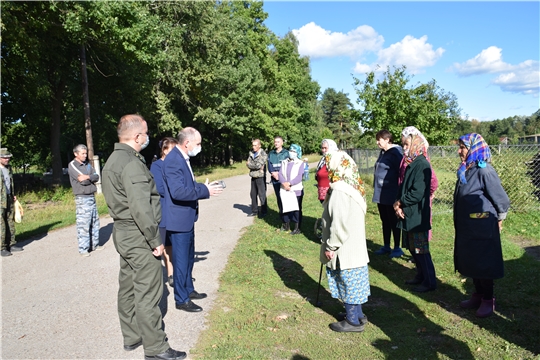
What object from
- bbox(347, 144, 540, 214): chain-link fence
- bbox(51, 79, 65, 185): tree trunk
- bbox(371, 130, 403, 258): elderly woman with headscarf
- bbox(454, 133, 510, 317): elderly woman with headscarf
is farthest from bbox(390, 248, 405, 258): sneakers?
bbox(51, 79, 65, 185): tree trunk

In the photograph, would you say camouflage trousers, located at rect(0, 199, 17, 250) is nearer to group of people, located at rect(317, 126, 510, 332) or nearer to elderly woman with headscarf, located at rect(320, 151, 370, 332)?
group of people, located at rect(317, 126, 510, 332)

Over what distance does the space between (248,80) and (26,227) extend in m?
23.2

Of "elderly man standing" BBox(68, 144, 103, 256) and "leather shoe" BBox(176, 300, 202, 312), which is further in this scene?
"elderly man standing" BBox(68, 144, 103, 256)

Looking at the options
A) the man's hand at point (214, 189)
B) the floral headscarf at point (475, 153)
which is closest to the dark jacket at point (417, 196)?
the floral headscarf at point (475, 153)

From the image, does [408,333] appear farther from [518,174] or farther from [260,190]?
[518,174]

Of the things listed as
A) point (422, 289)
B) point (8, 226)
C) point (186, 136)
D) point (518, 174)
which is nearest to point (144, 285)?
point (186, 136)

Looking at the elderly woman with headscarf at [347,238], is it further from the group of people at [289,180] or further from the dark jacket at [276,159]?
the dark jacket at [276,159]

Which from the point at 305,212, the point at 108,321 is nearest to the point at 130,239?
the point at 108,321

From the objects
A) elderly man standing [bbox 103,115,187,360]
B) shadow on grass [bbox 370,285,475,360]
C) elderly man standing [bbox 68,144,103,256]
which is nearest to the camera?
elderly man standing [bbox 103,115,187,360]

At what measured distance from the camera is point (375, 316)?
15.0ft

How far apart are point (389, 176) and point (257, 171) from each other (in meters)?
4.26

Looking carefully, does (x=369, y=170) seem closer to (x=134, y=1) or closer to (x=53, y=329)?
(x=134, y=1)

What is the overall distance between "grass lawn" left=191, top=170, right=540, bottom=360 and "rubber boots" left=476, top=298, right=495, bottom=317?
0.25 feet

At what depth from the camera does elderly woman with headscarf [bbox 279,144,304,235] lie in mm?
8320
